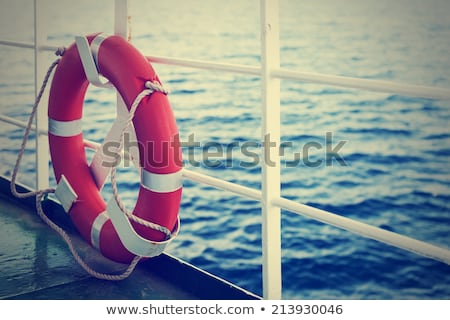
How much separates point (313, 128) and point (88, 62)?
6.49 metres

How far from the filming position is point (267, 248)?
1.53 metres

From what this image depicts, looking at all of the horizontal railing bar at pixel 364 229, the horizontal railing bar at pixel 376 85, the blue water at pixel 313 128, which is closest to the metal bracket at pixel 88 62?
the horizontal railing bar at pixel 364 229

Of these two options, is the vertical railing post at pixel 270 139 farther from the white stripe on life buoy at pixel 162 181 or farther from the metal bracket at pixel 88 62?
the metal bracket at pixel 88 62

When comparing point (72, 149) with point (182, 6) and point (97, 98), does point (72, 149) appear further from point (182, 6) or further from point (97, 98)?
point (182, 6)

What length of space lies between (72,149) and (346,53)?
9.92 metres

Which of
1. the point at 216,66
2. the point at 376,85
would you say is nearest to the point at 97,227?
the point at 216,66

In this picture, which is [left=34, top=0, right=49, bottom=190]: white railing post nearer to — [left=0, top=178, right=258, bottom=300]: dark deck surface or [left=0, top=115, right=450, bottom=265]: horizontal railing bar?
[left=0, top=178, right=258, bottom=300]: dark deck surface

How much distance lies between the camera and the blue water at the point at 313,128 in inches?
215

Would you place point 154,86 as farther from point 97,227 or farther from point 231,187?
point 97,227

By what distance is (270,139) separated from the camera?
1.51 meters

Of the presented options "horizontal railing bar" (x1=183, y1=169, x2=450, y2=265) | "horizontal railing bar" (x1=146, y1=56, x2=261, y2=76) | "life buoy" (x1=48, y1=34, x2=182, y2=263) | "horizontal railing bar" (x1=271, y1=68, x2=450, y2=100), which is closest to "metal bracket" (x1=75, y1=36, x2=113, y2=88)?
"life buoy" (x1=48, y1=34, x2=182, y2=263)

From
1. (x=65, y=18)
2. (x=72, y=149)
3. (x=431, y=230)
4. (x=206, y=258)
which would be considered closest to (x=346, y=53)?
(x=65, y=18)

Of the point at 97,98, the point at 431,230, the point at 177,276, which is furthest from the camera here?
the point at 97,98
